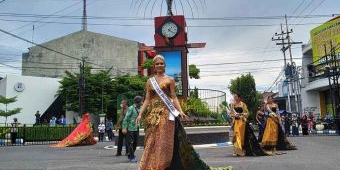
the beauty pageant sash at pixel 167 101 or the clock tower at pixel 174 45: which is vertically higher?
the clock tower at pixel 174 45

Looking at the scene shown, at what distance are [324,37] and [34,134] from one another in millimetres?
32623

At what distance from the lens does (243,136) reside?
37.4 ft

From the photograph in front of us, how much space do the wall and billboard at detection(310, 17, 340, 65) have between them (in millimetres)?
28324

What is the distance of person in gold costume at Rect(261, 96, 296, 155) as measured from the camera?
12289mm

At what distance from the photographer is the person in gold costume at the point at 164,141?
19.2 feet

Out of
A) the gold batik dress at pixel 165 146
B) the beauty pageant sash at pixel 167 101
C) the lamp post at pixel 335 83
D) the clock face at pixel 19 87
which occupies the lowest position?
the gold batik dress at pixel 165 146

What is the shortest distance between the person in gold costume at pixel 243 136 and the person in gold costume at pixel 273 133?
3.03 feet

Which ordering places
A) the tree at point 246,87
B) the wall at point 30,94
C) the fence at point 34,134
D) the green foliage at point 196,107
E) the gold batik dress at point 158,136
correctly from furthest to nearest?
the tree at point 246,87, the wall at point 30,94, the fence at point 34,134, the green foliage at point 196,107, the gold batik dress at point 158,136

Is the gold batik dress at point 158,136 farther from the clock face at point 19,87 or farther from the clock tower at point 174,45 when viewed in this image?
the clock face at point 19,87

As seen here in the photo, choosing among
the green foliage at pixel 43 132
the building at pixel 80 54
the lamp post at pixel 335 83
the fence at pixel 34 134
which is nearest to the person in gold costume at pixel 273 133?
the lamp post at pixel 335 83

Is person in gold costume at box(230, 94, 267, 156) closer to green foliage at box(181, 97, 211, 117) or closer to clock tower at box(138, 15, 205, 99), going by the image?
green foliage at box(181, 97, 211, 117)

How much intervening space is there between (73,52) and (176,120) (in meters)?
54.6

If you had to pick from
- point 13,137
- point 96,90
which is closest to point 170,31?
point 13,137

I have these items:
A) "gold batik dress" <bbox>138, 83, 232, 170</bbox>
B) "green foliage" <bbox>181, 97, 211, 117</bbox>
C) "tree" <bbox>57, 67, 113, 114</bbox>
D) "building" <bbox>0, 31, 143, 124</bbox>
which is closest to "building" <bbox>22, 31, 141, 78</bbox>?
"building" <bbox>0, 31, 143, 124</bbox>
